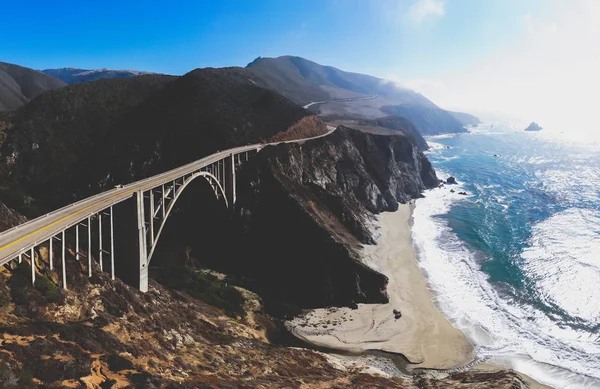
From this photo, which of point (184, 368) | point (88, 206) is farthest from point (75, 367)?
point (88, 206)

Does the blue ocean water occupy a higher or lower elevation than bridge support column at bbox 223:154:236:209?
lower

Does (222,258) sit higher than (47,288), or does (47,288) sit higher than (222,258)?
(47,288)

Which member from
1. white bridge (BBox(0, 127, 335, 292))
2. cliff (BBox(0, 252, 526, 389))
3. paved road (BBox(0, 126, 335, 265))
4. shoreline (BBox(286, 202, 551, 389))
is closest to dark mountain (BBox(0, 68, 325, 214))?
white bridge (BBox(0, 127, 335, 292))

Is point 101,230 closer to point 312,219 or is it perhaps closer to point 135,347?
point 135,347

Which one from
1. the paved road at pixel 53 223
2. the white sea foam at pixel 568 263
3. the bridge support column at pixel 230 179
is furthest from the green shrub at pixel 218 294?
the white sea foam at pixel 568 263

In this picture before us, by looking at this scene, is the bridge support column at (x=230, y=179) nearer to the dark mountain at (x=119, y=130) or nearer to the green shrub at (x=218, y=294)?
the dark mountain at (x=119, y=130)

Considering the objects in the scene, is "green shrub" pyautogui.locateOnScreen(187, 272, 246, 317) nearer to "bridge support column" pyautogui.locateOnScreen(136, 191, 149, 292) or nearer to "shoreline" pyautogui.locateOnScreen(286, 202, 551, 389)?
"shoreline" pyautogui.locateOnScreen(286, 202, 551, 389)

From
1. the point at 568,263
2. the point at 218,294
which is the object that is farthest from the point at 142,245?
the point at 568,263

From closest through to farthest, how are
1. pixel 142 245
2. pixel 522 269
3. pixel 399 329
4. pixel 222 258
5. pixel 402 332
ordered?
pixel 142 245, pixel 402 332, pixel 399 329, pixel 222 258, pixel 522 269
